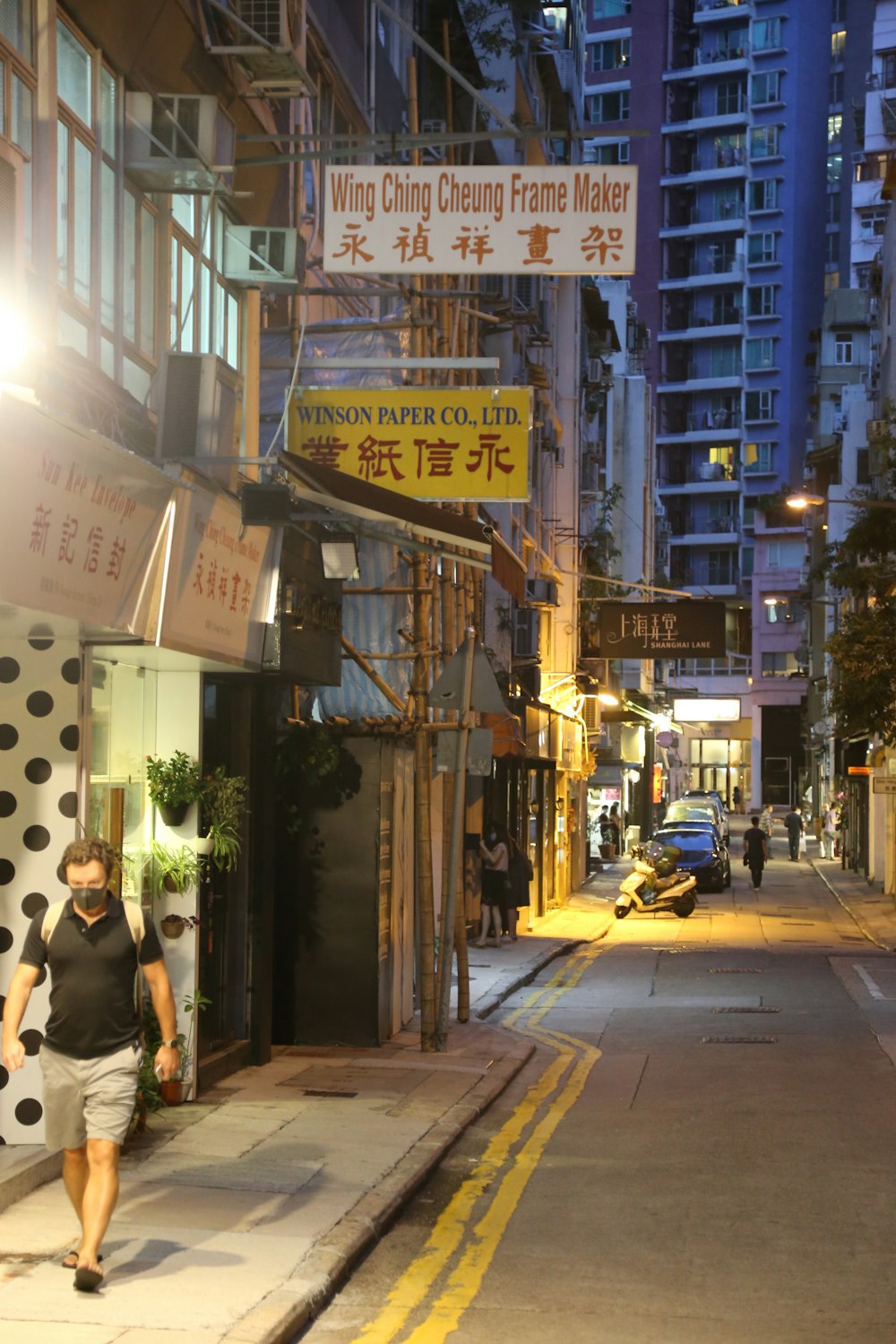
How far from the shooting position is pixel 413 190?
11.5 meters

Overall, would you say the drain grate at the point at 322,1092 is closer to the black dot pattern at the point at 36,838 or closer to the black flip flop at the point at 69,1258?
the black dot pattern at the point at 36,838

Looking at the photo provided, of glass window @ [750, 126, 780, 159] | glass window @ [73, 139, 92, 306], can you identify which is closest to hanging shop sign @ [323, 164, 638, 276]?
glass window @ [73, 139, 92, 306]

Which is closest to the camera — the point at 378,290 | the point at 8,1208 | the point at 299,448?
the point at 8,1208

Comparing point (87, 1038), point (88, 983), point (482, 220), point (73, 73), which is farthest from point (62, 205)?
point (87, 1038)

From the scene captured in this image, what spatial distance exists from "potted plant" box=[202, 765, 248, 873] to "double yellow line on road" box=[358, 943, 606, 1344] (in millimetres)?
2744

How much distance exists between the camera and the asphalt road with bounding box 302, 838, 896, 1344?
8047 mm

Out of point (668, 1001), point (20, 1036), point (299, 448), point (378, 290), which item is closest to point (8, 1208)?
point (20, 1036)

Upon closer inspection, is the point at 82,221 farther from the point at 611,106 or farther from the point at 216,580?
the point at 611,106

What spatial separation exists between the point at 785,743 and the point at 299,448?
98070mm

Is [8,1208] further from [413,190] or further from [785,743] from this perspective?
[785,743]

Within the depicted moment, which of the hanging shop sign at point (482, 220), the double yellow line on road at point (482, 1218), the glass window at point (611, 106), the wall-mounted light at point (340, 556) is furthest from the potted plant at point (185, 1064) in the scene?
the glass window at point (611, 106)

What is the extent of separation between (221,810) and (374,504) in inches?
96.7

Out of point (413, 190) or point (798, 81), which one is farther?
point (798, 81)

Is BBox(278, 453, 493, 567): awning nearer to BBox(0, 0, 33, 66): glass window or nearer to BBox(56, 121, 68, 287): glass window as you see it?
BBox(56, 121, 68, 287): glass window
